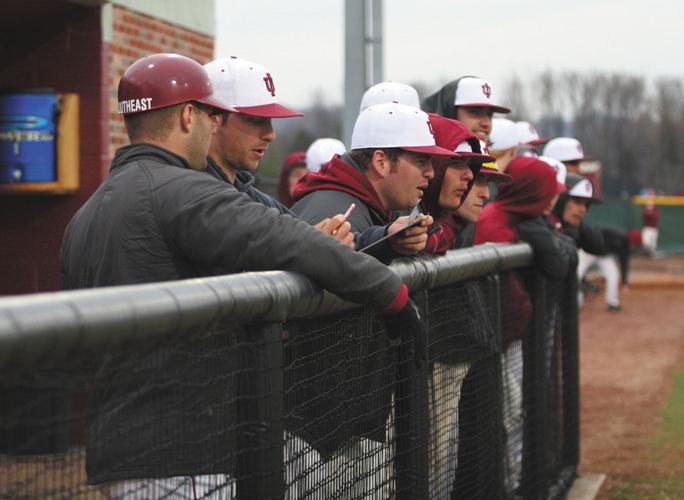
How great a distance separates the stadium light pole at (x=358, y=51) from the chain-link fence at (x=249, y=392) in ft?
10.5

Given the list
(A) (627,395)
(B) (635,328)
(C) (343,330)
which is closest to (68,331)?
(C) (343,330)

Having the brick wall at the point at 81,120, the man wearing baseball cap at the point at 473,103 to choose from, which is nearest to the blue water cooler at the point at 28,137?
the brick wall at the point at 81,120

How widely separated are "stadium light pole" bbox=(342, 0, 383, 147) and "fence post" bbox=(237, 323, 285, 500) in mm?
5451

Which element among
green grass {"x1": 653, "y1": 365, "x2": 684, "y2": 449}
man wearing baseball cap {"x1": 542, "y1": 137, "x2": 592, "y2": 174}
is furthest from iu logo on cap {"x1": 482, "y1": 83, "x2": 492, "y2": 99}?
green grass {"x1": 653, "y1": 365, "x2": 684, "y2": 449}

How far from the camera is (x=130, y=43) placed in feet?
27.5

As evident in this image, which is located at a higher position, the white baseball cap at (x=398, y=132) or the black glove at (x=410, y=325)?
the white baseball cap at (x=398, y=132)

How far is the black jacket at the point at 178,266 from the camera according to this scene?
90.4 inches

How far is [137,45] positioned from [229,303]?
248 inches

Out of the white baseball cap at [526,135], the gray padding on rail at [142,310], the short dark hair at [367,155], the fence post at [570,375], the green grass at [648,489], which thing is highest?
the white baseball cap at [526,135]

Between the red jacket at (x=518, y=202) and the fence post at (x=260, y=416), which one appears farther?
the red jacket at (x=518, y=202)

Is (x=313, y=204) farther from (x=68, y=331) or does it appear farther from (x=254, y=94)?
(x=68, y=331)

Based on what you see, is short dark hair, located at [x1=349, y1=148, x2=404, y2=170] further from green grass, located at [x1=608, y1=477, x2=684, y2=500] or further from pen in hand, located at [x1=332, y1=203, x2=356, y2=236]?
green grass, located at [x1=608, y1=477, x2=684, y2=500]

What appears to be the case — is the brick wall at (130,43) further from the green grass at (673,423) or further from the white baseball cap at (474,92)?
the green grass at (673,423)

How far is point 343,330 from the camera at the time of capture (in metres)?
3.30
